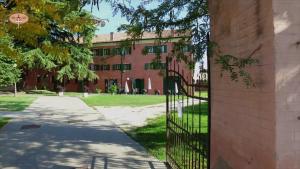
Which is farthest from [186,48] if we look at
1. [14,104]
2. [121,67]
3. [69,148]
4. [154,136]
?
[121,67]

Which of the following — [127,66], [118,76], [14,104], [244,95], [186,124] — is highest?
[127,66]

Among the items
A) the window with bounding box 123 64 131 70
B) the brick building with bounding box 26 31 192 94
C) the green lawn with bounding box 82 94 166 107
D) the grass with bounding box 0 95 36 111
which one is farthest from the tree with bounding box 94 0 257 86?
the window with bounding box 123 64 131 70

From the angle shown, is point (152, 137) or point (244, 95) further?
point (152, 137)

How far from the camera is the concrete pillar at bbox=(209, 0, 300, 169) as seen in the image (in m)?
4.00

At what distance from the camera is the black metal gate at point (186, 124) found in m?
6.34

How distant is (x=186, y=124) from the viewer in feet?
24.9

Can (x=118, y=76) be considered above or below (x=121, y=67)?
below

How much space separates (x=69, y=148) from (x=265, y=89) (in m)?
8.92

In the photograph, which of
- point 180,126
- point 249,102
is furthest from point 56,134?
point 249,102

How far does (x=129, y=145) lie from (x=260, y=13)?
9173mm

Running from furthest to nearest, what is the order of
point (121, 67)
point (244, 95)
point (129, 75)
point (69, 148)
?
1. point (129, 75)
2. point (121, 67)
3. point (69, 148)
4. point (244, 95)

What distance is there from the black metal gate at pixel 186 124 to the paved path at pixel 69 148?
1.10m

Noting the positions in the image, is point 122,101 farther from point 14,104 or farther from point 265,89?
point 265,89

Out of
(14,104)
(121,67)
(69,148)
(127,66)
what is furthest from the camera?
(127,66)
